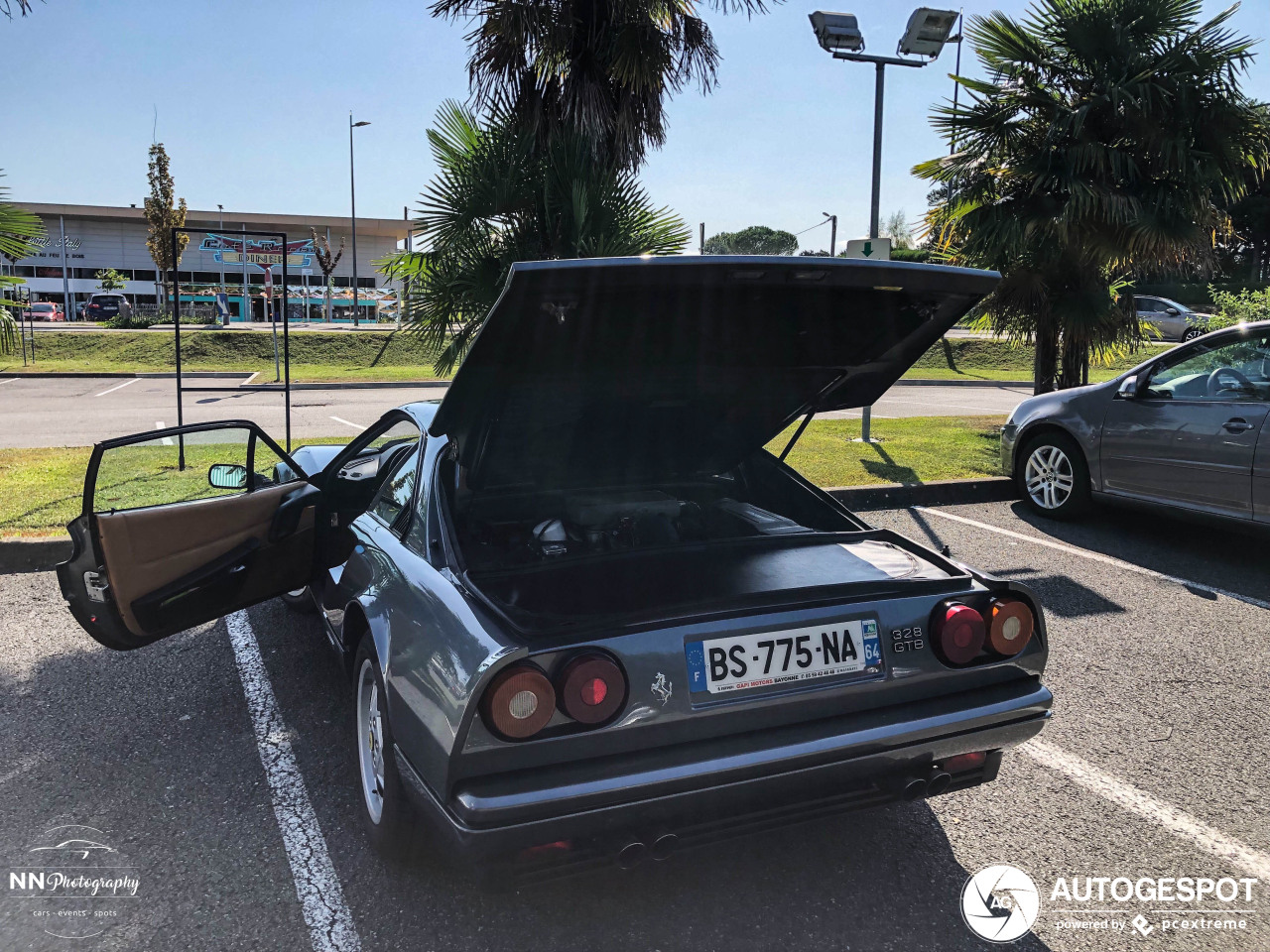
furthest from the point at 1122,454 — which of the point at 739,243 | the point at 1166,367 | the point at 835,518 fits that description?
the point at 739,243

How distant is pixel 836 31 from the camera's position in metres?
8.37

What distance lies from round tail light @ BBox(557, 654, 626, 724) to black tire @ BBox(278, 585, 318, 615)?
92.4 inches

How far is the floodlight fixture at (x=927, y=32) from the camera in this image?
329 inches

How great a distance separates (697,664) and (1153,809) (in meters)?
1.76

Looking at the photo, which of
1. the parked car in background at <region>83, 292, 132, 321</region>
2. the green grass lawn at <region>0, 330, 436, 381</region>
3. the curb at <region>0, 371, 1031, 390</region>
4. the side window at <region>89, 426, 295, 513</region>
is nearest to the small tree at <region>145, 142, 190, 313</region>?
the green grass lawn at <region>0, 330, 436, 381</region>

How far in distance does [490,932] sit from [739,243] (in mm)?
101319

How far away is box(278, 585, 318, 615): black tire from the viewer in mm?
4194

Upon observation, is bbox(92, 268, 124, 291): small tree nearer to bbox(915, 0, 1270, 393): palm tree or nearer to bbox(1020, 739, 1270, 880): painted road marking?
bbox(915, 0, 1270, 393): palm tree

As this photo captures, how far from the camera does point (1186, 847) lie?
2650 millimetres

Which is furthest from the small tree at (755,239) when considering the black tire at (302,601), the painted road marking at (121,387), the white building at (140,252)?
the black tire at (302,601)

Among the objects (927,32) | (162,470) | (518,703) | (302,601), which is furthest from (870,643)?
(927,32)

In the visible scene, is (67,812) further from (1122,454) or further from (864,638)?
(1122,454)

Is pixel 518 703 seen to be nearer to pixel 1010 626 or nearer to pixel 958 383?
pixel 1010 626

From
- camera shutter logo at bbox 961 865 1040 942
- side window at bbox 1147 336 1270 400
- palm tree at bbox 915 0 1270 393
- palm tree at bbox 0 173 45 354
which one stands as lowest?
camera shutter logo at bbox 961 865 1040 942
